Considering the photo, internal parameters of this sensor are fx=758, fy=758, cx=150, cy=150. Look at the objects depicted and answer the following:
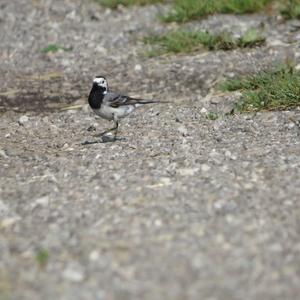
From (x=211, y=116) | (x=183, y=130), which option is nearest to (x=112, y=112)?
(x=183, y=130)

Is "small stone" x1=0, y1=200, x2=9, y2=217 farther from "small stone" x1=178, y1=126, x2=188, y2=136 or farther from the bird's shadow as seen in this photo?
"small stone" x1=178, y1=126, x2=188, y2=136

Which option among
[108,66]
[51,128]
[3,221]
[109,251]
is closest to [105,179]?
[3,221]

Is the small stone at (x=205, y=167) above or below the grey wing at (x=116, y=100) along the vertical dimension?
above

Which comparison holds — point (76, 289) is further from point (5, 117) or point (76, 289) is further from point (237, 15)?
point (237, 15)

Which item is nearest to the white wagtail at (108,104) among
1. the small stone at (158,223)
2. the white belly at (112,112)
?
the white belly at (112,112)

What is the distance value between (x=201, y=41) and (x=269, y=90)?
9.29 feet

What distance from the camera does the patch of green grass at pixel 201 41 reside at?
12.6 m

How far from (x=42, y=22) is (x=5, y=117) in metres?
5.24

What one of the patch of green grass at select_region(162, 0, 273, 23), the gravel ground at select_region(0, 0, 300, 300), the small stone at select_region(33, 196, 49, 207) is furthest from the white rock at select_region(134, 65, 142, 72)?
the small stone at select_region(33, 196, 49, 207)

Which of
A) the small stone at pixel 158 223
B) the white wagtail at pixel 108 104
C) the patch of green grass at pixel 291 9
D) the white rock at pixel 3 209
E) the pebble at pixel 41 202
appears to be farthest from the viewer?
the patch of green grass at pixel 291 9

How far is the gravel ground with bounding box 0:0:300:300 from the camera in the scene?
5320 millimetres

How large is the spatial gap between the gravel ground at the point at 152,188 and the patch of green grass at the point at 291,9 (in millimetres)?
724

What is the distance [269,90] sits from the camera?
10250 mm

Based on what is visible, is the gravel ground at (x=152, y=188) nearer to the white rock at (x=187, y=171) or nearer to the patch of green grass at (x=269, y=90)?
the white rock at (x=187, y=171)
